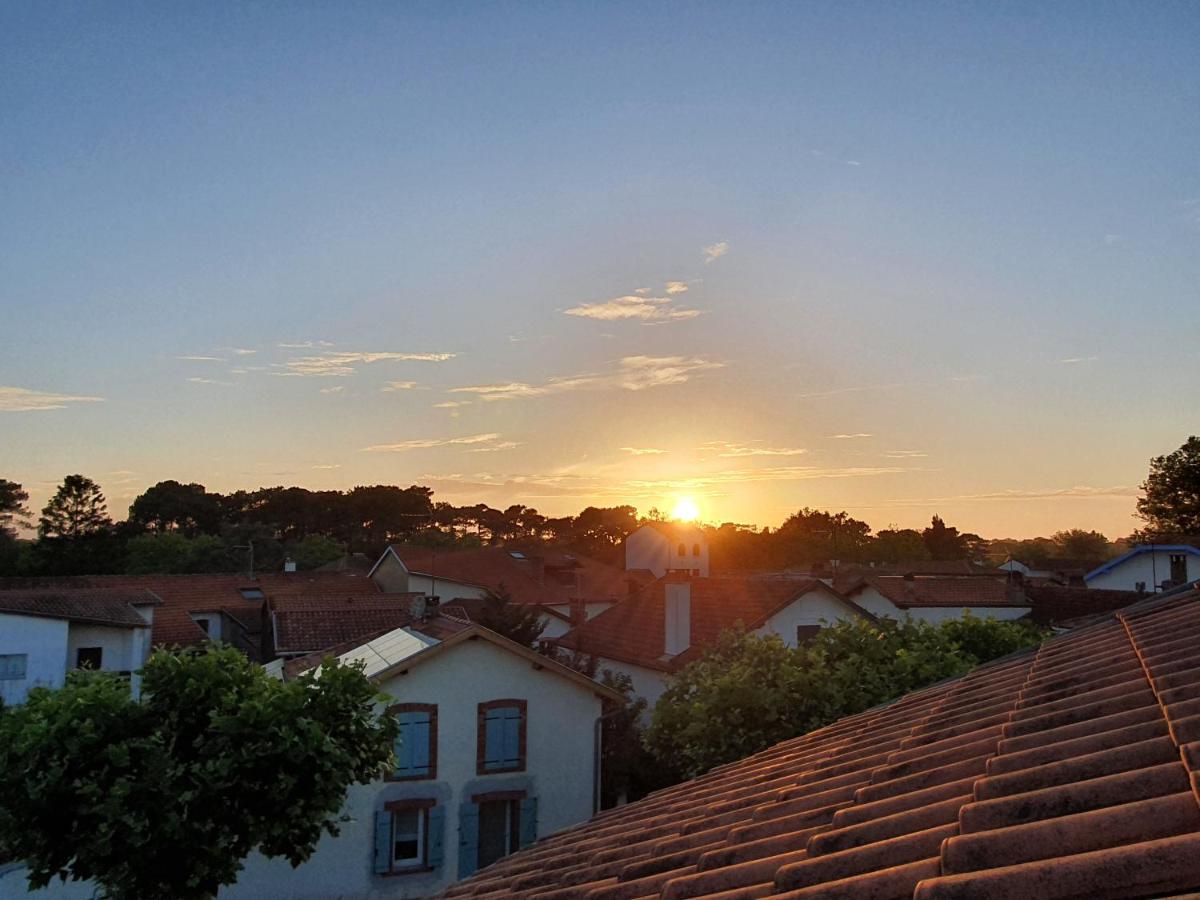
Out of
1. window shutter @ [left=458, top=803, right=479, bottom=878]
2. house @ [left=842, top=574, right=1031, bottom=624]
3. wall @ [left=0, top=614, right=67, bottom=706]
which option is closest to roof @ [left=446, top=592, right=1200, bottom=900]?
window shutter @ [left=458, top=803, right=479, bottom=878]

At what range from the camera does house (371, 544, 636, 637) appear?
58.1 m

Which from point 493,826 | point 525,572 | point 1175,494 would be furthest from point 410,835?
point 1175,494

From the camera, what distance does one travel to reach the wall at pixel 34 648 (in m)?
35.1

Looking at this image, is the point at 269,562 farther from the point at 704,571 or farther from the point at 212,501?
the point at 704,571

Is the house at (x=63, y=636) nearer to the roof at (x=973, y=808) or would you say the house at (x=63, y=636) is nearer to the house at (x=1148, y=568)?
the roof at (x=973, y=808)

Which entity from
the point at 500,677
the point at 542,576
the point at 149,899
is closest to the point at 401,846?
the point at 500,677

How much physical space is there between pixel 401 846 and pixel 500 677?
4339 millimetres

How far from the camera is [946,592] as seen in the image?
43.4m

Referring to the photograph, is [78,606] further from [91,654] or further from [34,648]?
[34,648]

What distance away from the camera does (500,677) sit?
21906 mm

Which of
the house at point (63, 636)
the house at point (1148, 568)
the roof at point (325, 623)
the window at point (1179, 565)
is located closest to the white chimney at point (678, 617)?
the roof at point (325, 623)

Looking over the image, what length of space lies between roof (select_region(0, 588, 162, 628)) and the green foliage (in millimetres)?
30063

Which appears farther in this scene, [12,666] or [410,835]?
[12,666]

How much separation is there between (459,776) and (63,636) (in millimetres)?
23830
